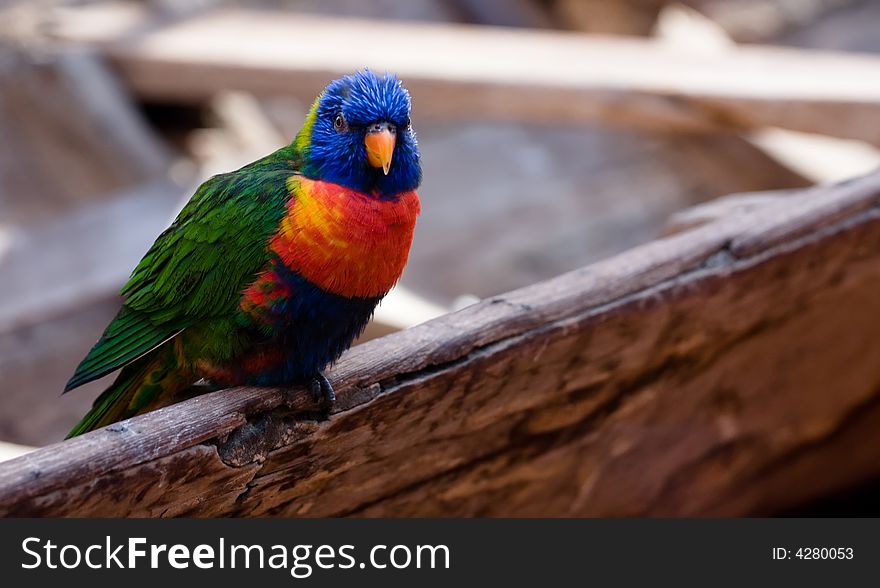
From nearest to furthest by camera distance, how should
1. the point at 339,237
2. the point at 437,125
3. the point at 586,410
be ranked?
1. the point at 339,237
2. the point at 586,410
3. the point at 437,125

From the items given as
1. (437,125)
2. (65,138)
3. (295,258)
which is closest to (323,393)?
(295,258)

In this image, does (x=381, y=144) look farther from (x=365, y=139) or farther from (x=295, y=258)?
(x=295, y=258)

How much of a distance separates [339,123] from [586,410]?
81cm

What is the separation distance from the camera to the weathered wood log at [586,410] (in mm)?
1627

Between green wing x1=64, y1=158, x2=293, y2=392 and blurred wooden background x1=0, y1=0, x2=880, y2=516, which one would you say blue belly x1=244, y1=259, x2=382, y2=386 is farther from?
blurred wooden background x1=0, y1=0, x2=880, y2=516

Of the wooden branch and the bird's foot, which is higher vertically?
the wooden branch

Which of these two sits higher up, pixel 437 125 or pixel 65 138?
pixel 437 125

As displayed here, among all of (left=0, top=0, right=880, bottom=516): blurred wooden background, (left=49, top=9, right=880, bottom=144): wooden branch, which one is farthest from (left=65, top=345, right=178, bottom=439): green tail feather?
(left=49, top=9, right=880, bottom=144): wooden branch

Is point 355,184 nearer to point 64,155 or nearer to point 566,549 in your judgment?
point 566,549

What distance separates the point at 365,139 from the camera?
1778mm

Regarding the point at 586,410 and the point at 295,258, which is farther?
the point at 586,410

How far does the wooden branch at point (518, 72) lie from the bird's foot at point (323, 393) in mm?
1770

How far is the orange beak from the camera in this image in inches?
68.8

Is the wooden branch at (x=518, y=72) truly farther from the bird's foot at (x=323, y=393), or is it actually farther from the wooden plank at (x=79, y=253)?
the bird's foot at (x=323, y=393)
